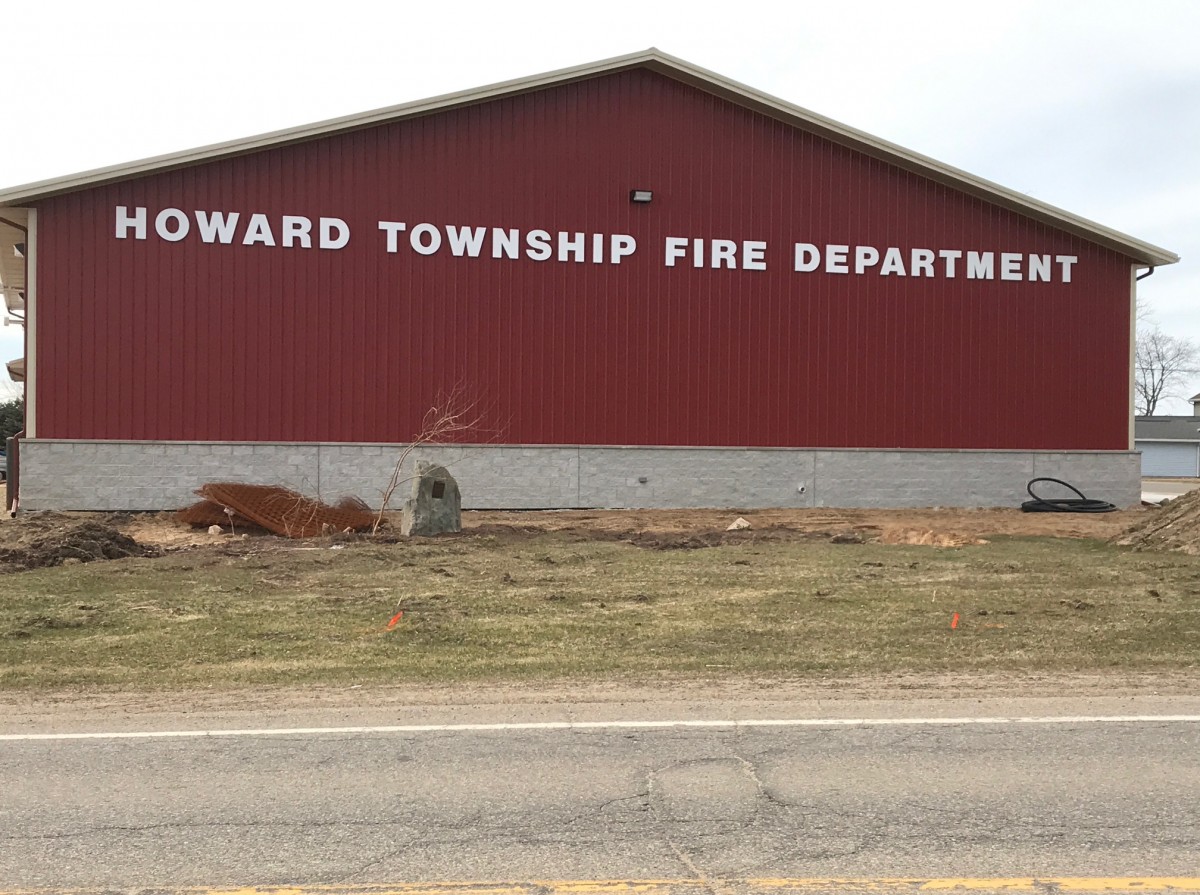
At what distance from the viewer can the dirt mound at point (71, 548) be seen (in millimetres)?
13875

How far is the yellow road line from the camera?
13.2ft

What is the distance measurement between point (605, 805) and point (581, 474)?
18.2m

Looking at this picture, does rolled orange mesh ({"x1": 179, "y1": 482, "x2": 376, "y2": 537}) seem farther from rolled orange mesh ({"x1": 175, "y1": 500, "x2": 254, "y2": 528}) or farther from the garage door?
the garage door

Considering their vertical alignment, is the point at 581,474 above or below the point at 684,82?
below

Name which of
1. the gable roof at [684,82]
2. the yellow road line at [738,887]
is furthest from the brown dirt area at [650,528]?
the yellow road line at [738,887]

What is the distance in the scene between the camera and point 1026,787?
5.26 m

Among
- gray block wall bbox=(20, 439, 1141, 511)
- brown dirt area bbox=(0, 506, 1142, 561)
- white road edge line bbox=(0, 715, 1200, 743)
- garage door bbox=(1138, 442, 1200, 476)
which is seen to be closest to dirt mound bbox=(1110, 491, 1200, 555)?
brown dirt area bbox=(0, 506, 1142, 561)

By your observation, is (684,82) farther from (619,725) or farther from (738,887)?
(738,887)

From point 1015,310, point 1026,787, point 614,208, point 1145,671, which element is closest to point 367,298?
point 614,208

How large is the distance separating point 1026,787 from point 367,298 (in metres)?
19.2

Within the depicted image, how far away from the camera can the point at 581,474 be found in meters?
23.2

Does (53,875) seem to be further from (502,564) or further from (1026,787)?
(502,564)

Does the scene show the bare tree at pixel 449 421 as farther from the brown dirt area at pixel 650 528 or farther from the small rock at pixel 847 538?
the small rock at pixel 847 538

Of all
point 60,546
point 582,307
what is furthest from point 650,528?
point 60,546
